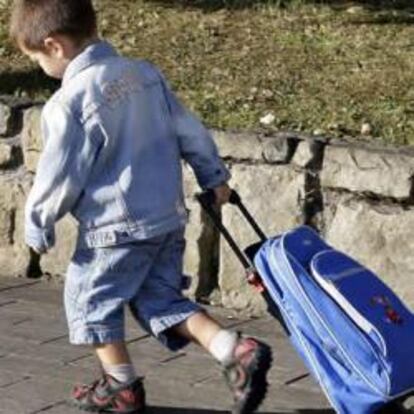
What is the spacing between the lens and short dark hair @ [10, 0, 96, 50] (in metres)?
5.13

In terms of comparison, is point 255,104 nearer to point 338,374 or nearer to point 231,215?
point 231,215

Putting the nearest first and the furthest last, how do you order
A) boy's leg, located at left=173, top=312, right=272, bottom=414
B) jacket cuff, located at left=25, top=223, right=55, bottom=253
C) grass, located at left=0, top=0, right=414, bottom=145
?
1. boy's leg, located at left=173, top=312, right=272, bottom=414
2. jacket cuff, located at left=25, top=223, right=55, bottom=253
3. grass, located at left=0, top=0, right=414, bottom=145

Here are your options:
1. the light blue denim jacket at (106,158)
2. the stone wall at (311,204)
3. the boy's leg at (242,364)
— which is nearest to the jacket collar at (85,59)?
the light blue denim jacket at (106,158)

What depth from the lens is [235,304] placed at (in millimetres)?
6727

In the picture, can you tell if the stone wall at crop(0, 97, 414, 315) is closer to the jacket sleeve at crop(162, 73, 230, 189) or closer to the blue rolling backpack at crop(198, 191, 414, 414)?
the jacket sleeve at crop(162, 73, 230, 189)

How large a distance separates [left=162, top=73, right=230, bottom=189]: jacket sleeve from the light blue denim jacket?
1.3 inches

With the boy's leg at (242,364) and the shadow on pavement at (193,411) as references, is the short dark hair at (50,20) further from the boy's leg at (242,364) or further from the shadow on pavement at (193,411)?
the shadow on pavement at (193,411)

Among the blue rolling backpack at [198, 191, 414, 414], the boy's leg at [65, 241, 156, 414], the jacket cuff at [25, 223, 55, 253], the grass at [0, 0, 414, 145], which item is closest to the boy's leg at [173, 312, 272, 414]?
the blue rolling backpack at [198, 191, 414, 414]

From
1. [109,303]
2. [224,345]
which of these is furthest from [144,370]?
[224,345]

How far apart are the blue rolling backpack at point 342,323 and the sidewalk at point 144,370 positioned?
1.94 feet

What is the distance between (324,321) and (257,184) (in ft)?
6.18

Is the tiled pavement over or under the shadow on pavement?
under

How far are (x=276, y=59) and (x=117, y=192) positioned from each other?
3.34 meters

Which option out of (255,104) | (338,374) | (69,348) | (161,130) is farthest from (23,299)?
(338,374)
